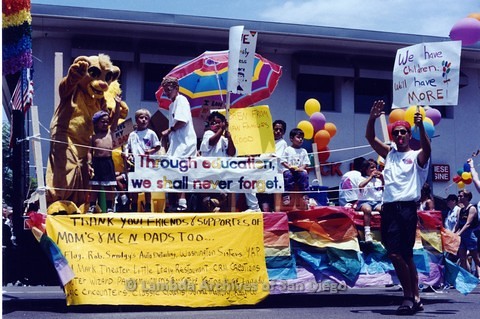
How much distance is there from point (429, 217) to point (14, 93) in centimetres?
490

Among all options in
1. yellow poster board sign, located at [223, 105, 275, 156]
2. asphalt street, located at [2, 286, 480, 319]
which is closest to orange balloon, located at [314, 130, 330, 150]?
asphalt street, located at [2, 286, 480, 319]

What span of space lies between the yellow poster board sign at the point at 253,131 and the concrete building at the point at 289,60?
403 inches

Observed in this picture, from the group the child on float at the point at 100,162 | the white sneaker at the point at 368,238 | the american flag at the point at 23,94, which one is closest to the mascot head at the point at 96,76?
the child on float at the point at 100,162

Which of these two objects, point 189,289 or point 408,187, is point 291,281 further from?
point 408,187

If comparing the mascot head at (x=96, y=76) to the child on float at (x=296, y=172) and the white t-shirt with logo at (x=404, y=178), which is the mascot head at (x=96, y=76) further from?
the white t-shirt with logo at (x=404, y=178)

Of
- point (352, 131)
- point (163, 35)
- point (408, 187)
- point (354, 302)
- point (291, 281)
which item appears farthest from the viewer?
point (352, 131)

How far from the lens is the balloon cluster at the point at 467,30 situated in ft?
33.8

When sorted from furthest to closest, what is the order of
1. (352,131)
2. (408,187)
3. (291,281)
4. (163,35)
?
(352,131)
(163,35)
(291,281)
(408,187)

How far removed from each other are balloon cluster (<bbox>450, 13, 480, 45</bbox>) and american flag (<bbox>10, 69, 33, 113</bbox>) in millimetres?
6298

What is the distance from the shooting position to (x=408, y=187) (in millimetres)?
6875

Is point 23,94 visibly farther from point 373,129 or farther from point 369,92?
point 369,92

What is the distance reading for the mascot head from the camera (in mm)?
7648

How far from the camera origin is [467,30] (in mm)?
10328

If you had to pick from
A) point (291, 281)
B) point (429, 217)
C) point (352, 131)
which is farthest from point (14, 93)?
point (352, 131)
